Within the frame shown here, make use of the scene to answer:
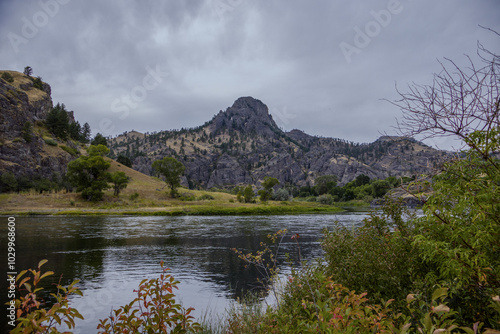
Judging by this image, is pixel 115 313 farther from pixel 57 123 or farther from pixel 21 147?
pixel 57 123

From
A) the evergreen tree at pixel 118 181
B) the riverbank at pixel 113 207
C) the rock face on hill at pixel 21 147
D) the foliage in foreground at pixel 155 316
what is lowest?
the riverbank at pixel 113 207

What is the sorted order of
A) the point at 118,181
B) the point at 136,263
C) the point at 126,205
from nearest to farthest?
the point at 136,263 → the point at 126,205 → the point at 118,181

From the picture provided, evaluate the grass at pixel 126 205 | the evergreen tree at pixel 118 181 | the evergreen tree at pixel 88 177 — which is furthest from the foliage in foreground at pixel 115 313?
the evergreen tree at pixel 118 181

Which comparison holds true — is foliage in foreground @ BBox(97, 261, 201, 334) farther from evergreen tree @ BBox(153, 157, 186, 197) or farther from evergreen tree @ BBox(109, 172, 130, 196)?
evergreen tree @ BBox(153, 157, 186, 197)

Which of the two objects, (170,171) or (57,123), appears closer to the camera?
(170,171)

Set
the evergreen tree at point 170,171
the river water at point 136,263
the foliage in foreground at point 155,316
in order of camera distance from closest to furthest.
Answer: the foliage in foreground at point 155,316 → the river water at point 136,263 → the evergreen tree at point 170,171

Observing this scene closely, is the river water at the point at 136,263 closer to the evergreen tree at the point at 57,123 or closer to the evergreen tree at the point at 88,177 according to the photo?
the evergreen tree at the point at 88,177

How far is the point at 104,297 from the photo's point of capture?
1126cm

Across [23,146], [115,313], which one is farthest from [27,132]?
[115,313]

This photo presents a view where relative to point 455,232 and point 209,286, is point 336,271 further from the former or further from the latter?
point 209,286

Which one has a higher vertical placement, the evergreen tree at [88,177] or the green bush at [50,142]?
the green bush at [50,142]

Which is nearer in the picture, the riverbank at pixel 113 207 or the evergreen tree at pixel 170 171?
the riverbank at pixel 113 207

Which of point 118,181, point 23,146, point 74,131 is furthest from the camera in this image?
point 74,131

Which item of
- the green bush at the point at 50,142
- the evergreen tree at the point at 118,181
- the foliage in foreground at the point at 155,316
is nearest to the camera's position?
the foliage in foreground at the point at 155,316
